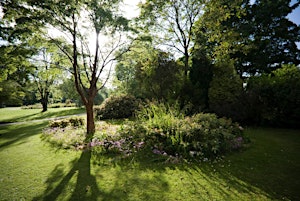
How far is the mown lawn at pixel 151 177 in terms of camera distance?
124 inches

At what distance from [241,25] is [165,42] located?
12051 mm

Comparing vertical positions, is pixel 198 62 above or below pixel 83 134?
above

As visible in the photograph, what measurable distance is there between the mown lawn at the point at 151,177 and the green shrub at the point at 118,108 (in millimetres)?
9161

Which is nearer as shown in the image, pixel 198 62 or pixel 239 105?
pixel 239 105

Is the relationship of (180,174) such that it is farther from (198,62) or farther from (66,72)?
A: (198,62)

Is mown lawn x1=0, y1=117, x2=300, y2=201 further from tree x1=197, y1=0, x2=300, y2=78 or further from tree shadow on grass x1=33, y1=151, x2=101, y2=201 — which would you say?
tree x1=197, y1=0, x2=300, y2=78

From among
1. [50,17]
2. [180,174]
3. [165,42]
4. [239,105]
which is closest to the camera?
[180,174]

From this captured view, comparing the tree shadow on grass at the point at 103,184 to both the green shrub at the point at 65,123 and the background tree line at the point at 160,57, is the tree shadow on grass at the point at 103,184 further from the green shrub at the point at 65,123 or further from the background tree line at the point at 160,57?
the green shrub at the point at 65,123

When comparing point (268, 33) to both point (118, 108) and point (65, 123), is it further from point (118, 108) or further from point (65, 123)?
point (65, 123)

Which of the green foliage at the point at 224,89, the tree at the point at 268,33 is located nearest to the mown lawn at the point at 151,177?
the green foliage at the point at 224,89

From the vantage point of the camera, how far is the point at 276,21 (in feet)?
62.6

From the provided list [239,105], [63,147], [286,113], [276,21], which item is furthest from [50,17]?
[276,21]

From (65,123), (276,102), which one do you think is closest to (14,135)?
(65,123)

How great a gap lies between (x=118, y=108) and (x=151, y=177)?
451 inches
